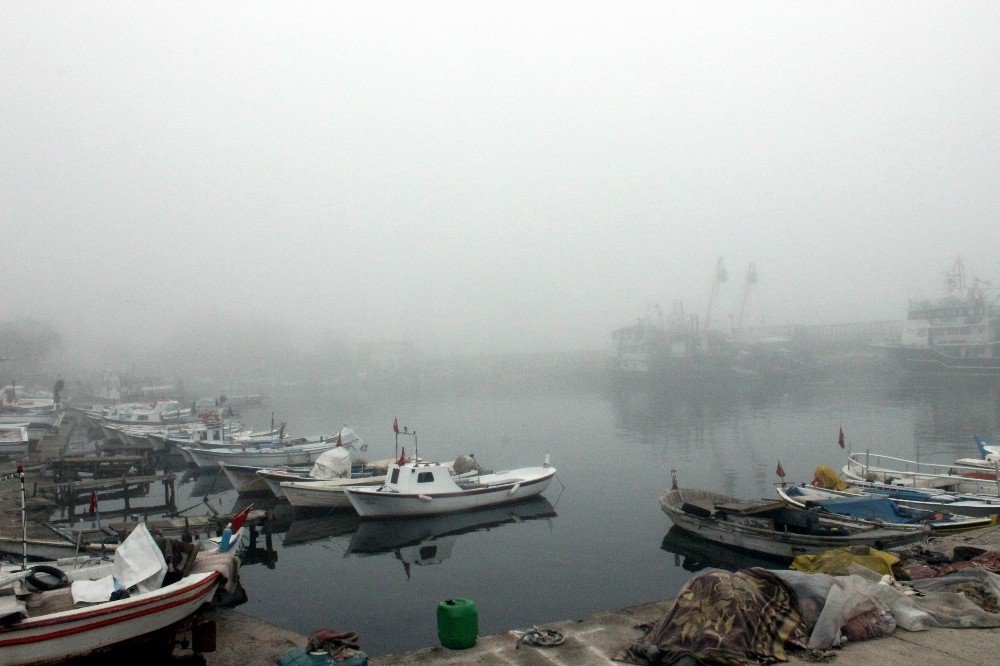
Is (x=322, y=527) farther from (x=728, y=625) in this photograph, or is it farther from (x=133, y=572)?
(x=728, y=625)

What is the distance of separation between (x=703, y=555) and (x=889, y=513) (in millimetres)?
6103

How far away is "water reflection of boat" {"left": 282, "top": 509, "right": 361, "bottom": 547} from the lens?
86.1 feet

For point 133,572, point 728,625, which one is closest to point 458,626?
point 728,625

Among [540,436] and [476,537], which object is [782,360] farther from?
[476,537]

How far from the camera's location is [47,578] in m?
11.6

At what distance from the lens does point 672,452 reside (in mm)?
48875

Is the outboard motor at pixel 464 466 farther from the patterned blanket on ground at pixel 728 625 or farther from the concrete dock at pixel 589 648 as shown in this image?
the patterned blanket on ground at pixel 728 625

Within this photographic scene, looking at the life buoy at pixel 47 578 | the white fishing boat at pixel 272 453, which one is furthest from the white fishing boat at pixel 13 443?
the life buoy at pixel 47 578

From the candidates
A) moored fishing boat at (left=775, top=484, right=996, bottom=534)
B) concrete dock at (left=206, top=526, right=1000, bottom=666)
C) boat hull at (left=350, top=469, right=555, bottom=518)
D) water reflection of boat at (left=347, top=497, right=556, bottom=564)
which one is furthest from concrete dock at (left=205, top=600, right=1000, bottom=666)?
boat hull at (left=350, top=469, right=555, bottom=518)

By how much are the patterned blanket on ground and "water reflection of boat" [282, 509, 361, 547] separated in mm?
18555

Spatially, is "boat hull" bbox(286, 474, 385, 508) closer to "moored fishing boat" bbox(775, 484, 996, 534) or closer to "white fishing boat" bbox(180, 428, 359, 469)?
"white fishing boat" bbox(180, 428, 359, 469)

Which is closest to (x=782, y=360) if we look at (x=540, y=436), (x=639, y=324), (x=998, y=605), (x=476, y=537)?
(x=639, y=324)

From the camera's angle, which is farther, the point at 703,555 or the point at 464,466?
the point at 464,466

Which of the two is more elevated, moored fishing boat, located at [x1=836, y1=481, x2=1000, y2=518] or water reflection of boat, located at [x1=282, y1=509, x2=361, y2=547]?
moored fishing boat, located at [x1=836, y1=481, x2=1000, y2=518]
